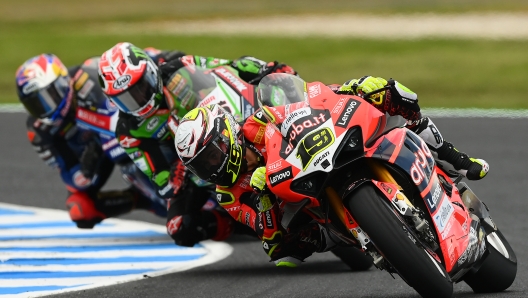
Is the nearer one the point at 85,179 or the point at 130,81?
the point at 130,81

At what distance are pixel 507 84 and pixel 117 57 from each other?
441 inches

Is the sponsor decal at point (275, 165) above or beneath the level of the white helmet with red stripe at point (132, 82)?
above

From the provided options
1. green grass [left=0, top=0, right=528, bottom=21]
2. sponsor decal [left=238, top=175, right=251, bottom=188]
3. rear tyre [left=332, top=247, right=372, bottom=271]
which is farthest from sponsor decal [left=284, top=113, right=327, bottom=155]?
green grass [left=0, top=0, right=528, bottom=21]

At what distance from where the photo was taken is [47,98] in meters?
8.59

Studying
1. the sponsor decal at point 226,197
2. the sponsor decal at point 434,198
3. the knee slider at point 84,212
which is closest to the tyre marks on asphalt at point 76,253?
the knee slider at point 84,212

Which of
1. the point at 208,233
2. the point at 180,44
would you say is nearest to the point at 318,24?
the point at 180,44

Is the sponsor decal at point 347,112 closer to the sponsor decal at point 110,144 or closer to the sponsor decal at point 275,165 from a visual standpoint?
the sponsor decal at point 275,165

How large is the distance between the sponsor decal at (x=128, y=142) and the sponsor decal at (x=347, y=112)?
2.91m

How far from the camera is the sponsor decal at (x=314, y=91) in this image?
525 centimetres

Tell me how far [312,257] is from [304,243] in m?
2.02

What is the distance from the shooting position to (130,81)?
7.33 metres

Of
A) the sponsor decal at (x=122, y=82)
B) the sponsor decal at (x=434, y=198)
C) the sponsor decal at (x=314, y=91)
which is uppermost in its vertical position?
the sponsor decal at (x=314, y=91)

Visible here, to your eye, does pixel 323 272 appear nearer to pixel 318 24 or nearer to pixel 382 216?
pixel 382 216

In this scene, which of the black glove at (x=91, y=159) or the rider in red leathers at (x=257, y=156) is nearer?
the rider in red leathers at (x=257, y=156)
